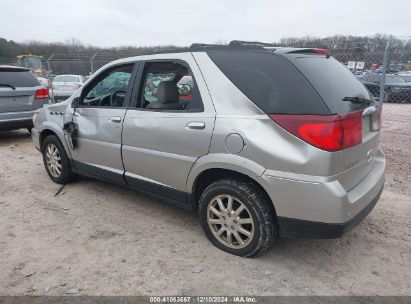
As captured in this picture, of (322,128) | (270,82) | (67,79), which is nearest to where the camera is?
(322,128)

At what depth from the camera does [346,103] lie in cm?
283

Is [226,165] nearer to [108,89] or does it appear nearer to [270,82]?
[270,82]

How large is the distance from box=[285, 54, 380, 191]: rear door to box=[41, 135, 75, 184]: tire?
3.30 metres

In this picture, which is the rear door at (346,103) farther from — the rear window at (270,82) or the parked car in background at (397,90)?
the parked car in background at (397,90)

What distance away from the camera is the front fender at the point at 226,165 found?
2838mm

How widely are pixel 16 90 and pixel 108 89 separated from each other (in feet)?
13.2

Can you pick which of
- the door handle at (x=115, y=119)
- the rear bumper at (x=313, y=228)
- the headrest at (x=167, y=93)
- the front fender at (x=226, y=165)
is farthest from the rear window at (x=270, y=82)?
the door handle at (x=115, y=119)

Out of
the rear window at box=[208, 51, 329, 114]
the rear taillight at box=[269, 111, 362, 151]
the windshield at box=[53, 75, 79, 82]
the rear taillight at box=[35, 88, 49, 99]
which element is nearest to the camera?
the rear taillight at box=[269, 111, 362, 151]

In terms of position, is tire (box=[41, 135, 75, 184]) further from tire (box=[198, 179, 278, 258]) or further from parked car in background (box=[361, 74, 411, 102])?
parked car in background (box=[361, 74, 411, 102])

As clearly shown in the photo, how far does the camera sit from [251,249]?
121 inches

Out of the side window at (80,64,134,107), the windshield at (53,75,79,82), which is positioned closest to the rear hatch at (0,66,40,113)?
the side window at (80,64,134,107)

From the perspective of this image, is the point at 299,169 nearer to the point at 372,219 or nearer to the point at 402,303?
the point at 402,303

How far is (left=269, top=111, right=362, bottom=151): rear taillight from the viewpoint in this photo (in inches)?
102

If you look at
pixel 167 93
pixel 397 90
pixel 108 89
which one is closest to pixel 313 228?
pixel 167 93
